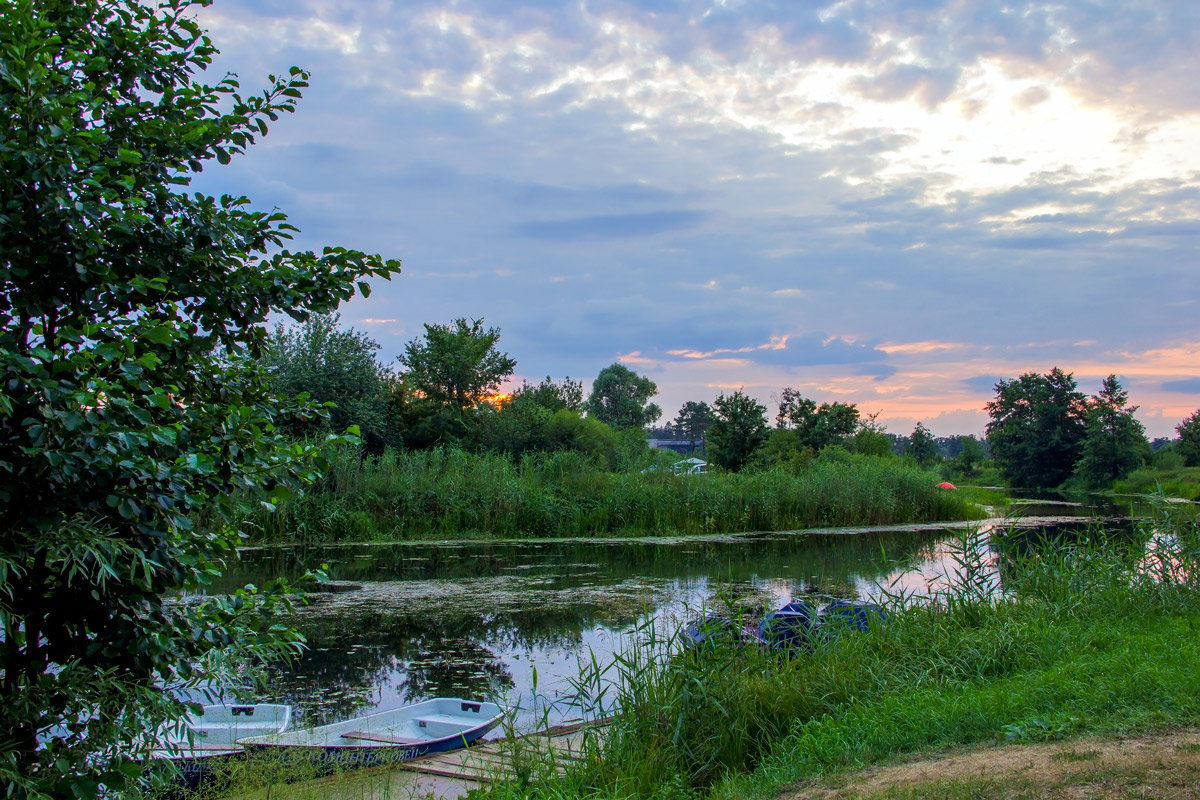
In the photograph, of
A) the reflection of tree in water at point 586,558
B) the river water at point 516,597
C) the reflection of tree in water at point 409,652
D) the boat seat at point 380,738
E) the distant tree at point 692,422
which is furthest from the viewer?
the distant tree at point 692,422

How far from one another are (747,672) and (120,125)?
5278mm

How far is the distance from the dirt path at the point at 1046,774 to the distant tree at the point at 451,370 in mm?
30540

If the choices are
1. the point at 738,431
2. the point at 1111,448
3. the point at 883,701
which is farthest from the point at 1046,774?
the point at 1111,448

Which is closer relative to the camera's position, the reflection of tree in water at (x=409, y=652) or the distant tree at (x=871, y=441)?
the reflection of tree in water at (x=409, y=652)

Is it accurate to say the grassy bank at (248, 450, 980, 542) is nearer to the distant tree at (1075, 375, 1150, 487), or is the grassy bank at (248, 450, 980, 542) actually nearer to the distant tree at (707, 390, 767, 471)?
the distant tree at (707, 390, 767, 471)

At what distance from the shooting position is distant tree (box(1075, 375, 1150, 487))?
57.1 m

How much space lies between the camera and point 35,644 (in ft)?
10.5

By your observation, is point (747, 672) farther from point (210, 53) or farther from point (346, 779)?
point (210, 53)

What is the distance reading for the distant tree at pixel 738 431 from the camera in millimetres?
38125

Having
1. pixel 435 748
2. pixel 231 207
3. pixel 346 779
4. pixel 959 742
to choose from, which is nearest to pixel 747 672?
pixel 959 742

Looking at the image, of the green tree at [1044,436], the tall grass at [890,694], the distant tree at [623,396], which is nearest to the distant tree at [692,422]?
the distant tree at [623,396]

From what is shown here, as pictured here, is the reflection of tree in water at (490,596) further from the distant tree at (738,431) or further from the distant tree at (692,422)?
the distant tree at (692,422)

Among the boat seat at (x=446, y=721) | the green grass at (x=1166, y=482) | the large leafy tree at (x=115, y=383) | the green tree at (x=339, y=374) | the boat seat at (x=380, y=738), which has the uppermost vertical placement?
the green tree at (x=339, y=374)

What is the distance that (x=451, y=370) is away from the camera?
34969 mm
